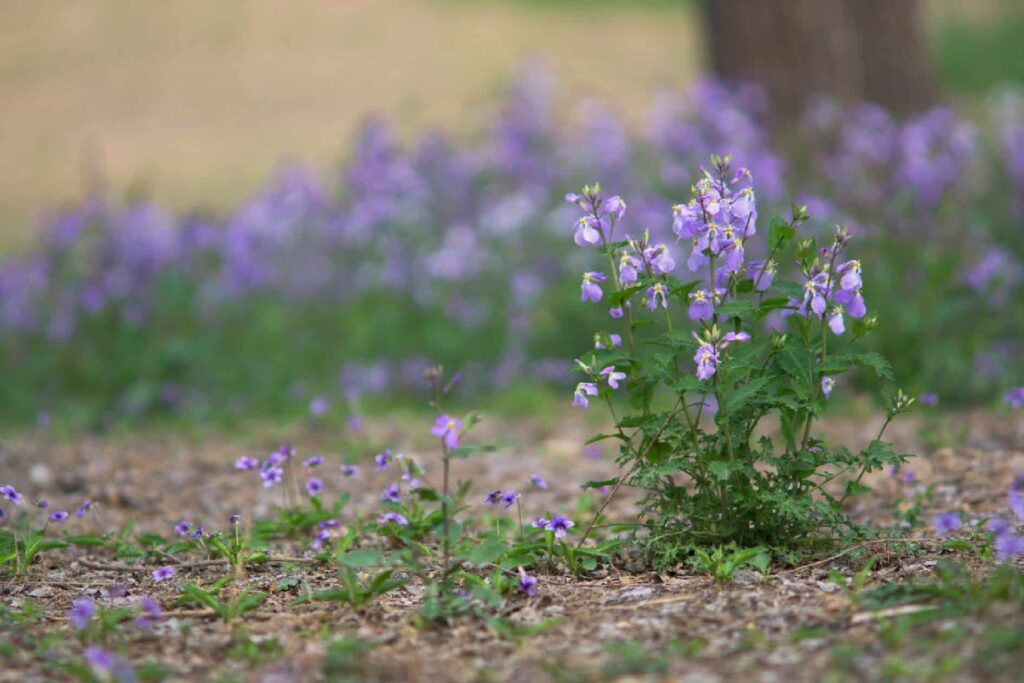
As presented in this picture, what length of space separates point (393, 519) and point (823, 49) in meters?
4.93

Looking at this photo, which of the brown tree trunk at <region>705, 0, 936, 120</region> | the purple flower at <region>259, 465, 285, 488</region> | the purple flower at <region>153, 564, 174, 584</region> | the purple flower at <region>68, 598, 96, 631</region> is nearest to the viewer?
the purple flower at <region>68, 598, 96, 631</region>

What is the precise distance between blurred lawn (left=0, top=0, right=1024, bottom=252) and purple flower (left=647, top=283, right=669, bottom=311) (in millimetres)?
9445

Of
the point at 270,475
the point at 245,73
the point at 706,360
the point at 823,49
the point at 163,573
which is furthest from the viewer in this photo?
the point at 245,73

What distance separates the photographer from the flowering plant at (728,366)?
2635 mm

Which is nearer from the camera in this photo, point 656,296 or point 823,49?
point 656,296

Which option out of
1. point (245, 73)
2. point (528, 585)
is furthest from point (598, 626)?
point (245, 73)

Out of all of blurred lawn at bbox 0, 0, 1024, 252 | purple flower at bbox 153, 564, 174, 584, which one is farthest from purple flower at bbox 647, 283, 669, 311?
blurred lawn at bbox 0, 0, 1024, 252

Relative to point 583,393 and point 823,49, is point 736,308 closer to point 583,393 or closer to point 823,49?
point 583,393

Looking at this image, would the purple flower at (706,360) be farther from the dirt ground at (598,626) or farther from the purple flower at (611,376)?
the dirt ground at (598,626)

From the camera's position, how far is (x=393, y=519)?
10.0ft

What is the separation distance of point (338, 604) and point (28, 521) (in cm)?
123

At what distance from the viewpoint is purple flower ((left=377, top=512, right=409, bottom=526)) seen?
9.96 ft

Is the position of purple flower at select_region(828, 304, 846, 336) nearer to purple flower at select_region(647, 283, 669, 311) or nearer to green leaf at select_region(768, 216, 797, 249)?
green leaf at select_region(768, 216, 797, 249)

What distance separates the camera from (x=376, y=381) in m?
5.93
